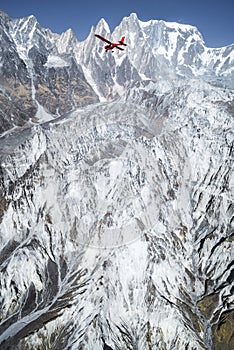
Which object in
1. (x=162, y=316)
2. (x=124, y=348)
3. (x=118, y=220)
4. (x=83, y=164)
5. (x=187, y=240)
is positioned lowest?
(x=124, y=348)

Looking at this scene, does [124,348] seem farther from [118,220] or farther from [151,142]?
[151,142]

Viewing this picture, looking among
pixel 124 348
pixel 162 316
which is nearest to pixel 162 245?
pixel 162 316

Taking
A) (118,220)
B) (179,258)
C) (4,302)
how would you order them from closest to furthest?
(118,220) → (4,302) → (179,258)

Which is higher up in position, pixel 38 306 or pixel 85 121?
pixel 85 121

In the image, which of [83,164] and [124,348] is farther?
[83,164]

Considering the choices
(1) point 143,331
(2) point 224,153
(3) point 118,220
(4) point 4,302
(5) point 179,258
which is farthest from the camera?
(2) point 224,153

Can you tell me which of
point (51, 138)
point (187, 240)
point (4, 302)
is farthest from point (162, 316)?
point (51, 138)
